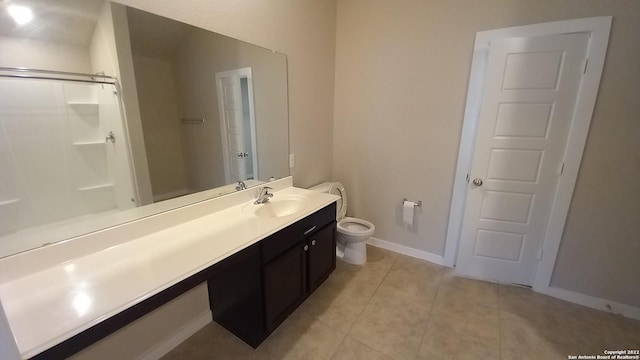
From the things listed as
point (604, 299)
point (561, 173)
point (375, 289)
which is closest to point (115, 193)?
point (375, 289)

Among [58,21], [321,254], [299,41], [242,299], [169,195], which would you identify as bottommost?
[242,299]

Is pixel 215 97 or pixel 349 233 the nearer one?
pixel 215 97

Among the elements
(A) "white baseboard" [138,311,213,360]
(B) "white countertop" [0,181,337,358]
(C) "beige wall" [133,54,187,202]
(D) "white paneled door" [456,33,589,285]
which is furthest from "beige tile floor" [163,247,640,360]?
(C) "beige wall" [133,54,187,202]

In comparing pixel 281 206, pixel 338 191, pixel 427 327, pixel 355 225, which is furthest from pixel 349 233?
pixel 427 327

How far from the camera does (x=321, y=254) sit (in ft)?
6.33

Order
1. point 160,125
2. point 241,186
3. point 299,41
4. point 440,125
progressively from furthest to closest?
point 440,125 → point 299,41 → point 241,186 → point 160,125

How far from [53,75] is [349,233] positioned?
2.13m

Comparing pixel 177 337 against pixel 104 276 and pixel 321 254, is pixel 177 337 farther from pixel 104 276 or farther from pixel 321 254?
pixel 321 254

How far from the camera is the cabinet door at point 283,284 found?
1468 mm

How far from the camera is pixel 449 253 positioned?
96.5 inches

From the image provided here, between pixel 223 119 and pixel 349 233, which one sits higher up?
pixel 223 119

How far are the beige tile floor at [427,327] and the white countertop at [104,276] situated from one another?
0.80m

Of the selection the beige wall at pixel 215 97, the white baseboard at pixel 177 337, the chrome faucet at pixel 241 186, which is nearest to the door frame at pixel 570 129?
the beige wall at pixel 215 97

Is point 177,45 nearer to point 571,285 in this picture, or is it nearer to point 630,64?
point 630,64
